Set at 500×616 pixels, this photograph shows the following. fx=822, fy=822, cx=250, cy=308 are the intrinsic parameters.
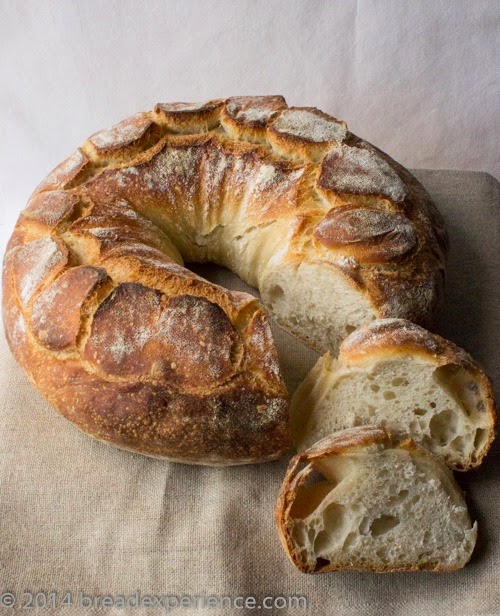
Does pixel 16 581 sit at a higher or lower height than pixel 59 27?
lower

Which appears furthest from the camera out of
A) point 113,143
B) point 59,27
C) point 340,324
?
point 59,27

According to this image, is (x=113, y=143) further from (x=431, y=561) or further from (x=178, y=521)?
(x=431, y=561)

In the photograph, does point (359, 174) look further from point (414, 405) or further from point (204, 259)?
point (414, 405)

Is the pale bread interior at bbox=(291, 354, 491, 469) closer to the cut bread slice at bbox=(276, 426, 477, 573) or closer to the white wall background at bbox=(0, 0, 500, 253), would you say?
the cut bread slice at bbox=(276, 426, 477, 573)

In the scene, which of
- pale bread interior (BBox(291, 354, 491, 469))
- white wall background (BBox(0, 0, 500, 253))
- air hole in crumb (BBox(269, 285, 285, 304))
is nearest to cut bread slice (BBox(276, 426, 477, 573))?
pale bread interior (BBox(291, 354, 491, 469))

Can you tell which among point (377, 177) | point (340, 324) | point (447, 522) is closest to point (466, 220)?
point (377, 177)

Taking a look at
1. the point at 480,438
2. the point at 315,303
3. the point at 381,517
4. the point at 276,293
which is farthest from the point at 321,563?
the point at 276,293

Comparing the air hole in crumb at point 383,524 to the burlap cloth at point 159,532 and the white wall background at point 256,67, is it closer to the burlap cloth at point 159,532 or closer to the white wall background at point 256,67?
the burlap cloth at point 159,532
